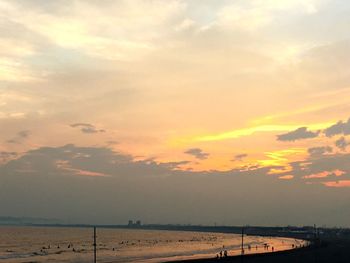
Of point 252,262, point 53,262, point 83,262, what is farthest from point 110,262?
point 252,262

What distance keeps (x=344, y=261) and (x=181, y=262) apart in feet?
66.8

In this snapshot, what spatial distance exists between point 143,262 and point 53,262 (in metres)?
14.1

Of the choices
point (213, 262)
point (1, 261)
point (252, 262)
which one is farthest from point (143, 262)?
point (1, 261)

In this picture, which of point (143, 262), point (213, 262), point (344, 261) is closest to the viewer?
point (344, 261)

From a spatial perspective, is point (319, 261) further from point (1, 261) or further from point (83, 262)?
point (1, 261)

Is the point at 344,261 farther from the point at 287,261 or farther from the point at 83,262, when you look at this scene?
the point at 83,262

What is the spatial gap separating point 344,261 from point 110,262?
106 ft

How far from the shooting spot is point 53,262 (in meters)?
74.5

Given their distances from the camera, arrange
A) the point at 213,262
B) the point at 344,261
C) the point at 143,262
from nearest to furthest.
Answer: the point at 344,261
the point at 213,262
the point at 143,262

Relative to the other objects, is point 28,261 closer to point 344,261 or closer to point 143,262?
point 143,262

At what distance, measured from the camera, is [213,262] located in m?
64.5

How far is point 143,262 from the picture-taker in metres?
70.9

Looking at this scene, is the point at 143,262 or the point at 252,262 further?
the point at 143,262

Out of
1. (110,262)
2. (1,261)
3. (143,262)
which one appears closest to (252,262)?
(143,262)
